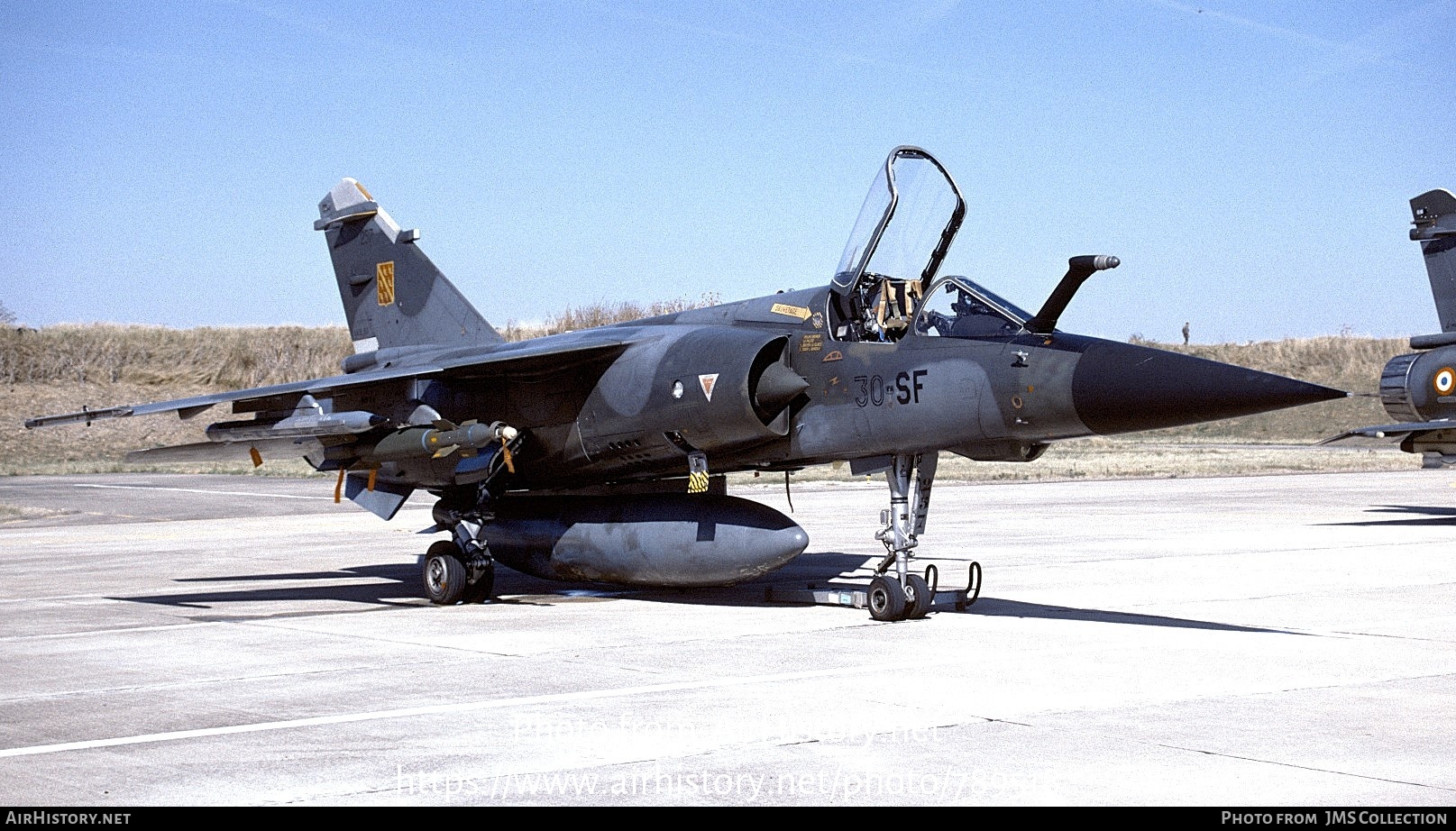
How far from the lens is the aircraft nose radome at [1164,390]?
884cm

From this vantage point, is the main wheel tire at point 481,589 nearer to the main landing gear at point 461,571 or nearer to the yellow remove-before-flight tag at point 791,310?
the main landing gear at point 461,571

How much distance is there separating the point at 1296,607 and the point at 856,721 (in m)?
6.11

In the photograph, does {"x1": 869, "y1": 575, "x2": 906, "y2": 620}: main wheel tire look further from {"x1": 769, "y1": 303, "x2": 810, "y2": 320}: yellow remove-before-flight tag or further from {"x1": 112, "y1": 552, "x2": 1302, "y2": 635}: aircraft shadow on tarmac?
{"x1": 769, "y1": 303, "x2": 810, "y2": 320}: yellow remove-before-flight tag

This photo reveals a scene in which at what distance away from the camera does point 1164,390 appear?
927cm

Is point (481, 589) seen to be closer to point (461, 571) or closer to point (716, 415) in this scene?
point (461, 571)

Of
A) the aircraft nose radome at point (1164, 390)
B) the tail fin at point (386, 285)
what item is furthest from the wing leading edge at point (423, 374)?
the aircraft nose radome at point (1164, 390)

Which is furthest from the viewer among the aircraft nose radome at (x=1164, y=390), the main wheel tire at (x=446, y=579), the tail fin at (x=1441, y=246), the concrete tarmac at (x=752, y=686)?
the tail fin at (x=1441, y=246)

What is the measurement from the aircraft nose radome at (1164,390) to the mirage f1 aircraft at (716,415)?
0.02 meters

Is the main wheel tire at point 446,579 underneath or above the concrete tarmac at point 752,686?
above

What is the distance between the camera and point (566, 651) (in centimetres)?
973

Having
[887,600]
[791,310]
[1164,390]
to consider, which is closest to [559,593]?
[791,310]

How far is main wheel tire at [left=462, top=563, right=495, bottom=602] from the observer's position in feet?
43.5

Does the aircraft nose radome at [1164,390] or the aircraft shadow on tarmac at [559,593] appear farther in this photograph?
the aircraft shadow on tarmac at [559,593]
